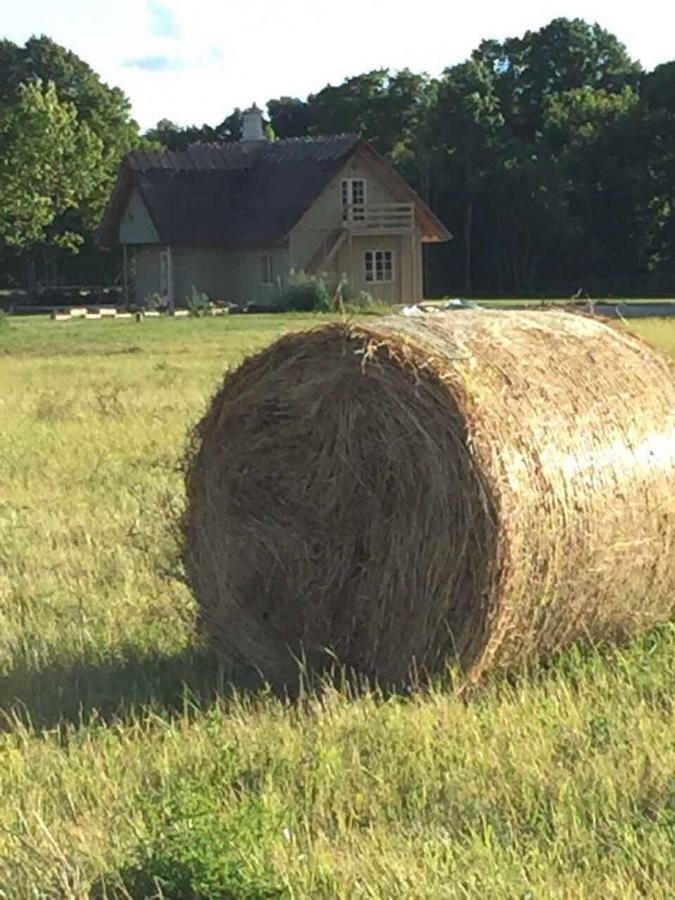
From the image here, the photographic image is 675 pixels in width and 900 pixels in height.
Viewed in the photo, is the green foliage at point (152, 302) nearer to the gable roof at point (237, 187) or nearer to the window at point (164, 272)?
the window at point (164, 272)

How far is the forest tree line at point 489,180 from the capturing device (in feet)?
192

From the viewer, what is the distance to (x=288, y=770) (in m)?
5.38

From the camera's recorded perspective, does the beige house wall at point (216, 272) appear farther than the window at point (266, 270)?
Yes

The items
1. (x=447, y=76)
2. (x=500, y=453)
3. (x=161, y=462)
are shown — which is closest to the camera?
(x=500, y=453)

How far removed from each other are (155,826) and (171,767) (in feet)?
2.30

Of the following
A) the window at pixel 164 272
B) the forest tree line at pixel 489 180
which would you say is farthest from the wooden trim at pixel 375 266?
the forest tree line at pixel 489 180

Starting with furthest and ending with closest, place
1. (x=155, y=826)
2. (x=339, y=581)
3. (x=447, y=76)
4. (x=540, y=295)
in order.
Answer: (x=447, y=76)
(x=540, y=295)
(x=339, y=581)
(x=155, y=826)

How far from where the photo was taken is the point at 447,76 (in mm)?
69375

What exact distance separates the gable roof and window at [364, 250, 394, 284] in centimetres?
171

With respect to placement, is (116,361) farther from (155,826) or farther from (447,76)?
(447,76)

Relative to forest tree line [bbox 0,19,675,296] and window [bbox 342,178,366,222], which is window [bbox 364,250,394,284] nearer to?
window [bbox 342,178,366,222]

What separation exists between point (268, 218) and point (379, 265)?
394cm

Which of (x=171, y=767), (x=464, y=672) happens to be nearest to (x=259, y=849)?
(x=171, y=767)

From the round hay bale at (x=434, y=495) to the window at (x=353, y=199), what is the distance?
4525 cm
